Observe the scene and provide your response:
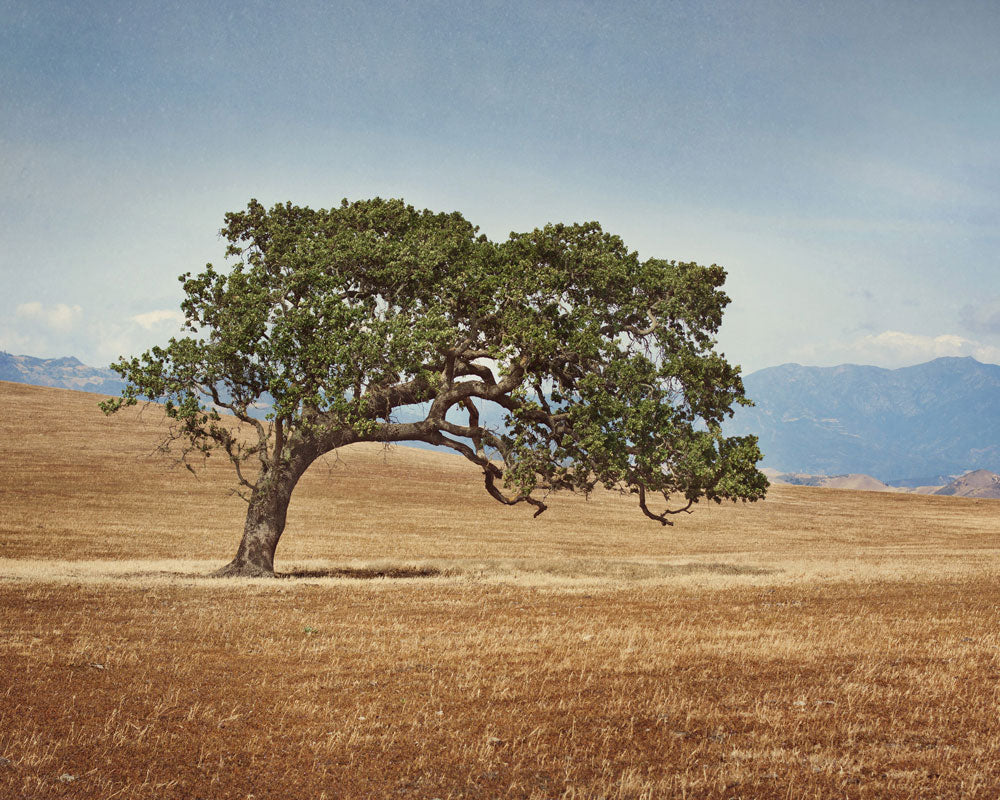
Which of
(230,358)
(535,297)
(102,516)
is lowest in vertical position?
(102,516)

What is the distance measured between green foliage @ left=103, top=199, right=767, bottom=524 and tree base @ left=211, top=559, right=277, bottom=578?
3.41 m

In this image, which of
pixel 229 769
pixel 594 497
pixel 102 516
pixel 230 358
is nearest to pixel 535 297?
pixel 230 358

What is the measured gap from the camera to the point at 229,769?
8.75 metres

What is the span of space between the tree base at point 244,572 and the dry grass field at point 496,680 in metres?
1.50

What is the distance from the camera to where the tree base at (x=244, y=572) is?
2917 cm

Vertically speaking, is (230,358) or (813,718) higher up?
(230,358)

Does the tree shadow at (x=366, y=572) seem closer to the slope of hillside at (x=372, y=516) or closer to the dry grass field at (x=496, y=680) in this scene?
the dry grass field at (x=496, y=680)

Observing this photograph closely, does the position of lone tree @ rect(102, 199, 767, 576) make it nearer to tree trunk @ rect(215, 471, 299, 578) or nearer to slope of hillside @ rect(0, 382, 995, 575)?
tree trunk @ rect(215, 471, 299, 578)

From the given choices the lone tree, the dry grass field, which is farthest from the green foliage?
the dry grass field

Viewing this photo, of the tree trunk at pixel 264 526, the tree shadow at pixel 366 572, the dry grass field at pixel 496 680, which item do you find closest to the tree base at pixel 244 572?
the tree trunk at pixel 264 526

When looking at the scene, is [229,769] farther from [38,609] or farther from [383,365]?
[383,365]

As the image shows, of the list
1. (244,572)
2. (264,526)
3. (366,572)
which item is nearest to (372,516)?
(366,572)

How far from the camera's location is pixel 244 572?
29.4 m

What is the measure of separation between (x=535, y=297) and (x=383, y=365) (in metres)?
6.04
